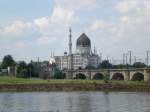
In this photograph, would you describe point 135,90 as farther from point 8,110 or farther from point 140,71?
point 8,110

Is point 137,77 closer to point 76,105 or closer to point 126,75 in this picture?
point 126,75

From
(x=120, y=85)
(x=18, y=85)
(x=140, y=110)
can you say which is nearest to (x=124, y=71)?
(x=120, y=85)

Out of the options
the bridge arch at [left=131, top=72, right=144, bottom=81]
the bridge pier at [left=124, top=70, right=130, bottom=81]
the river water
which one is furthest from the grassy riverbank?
the river water

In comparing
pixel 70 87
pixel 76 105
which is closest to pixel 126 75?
pixel 70 87

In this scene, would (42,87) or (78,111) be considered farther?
(42,87)

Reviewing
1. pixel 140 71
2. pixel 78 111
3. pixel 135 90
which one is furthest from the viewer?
pixel 140 71

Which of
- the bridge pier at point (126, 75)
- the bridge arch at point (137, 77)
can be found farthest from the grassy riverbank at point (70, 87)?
the bridge pier at point (126, 75)

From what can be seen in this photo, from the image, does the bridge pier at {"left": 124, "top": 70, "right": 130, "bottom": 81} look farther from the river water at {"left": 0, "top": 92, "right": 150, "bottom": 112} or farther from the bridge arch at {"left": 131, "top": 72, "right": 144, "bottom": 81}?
the river water at {"left": 0, "top": 92, "right": 150, "bottom": 112}

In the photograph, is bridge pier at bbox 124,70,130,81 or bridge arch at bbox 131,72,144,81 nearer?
bridge arch at bbox 131,72,144,81

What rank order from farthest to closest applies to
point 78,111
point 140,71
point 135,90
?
point 140,71
point 135,90
point 78,111

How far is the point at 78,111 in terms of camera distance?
A: 5853cm

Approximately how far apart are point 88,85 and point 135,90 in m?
12.4

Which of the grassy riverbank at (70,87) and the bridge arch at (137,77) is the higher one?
the bridge arch at (137,77)

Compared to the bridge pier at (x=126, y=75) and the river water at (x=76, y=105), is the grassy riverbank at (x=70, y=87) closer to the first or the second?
the bridge pier at (x=126, y=75)
